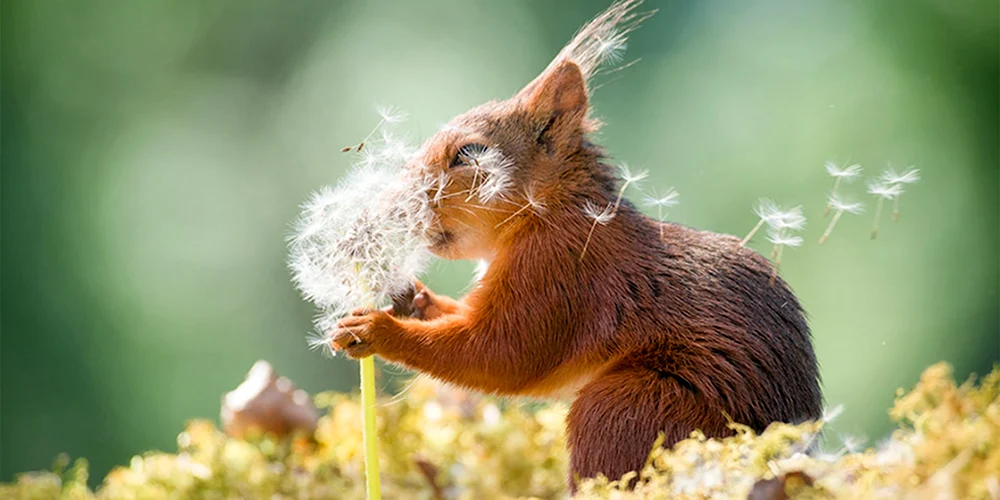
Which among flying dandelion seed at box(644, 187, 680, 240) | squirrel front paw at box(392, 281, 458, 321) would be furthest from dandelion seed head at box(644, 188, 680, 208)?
squirrel front paw at box(392, 281, 458, 321)

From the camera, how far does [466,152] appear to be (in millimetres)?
1386

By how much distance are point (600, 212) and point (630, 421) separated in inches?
12.9

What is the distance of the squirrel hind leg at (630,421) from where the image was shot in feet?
3.74

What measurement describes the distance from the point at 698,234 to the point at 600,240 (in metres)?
0.15

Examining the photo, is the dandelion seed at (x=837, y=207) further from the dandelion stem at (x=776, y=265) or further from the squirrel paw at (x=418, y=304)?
the squirrel paw at (x=418, y=304)

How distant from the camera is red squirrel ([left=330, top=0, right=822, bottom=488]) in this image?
1.17 meters

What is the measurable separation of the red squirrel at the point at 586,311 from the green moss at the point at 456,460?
8cm

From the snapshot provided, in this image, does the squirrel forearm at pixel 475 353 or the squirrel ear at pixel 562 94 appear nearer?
the squirrel forearm at pixel 475 353

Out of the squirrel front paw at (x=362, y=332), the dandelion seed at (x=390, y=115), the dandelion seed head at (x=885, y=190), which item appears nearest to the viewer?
the dandelion seed head at (x=885, y=190)

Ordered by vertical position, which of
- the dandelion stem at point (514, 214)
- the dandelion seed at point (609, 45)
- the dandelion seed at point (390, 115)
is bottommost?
the dandelion stem at point (514, 214)

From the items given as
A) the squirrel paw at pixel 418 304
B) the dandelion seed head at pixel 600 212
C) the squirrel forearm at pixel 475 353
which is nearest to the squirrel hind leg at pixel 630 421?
the squirrel forearm at pixel 475 353

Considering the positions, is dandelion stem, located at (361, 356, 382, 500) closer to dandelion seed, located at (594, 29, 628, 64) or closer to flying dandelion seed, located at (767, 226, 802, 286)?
flying dandelion seed, located at (767, 226, 802, 286)

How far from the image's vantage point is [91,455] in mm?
3393

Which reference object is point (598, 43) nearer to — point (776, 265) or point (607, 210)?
point (607, 210)
